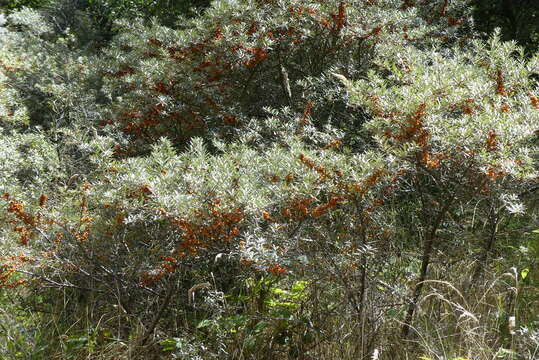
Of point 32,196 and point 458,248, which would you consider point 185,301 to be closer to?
point 32,196

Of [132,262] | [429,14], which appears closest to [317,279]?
[132,262]

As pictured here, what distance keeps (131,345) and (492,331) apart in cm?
189

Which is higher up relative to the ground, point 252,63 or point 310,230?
point 252,63

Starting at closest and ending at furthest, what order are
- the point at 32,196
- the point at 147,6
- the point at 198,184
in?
the point at 198,184, the point at 32,196, the point at 147,6

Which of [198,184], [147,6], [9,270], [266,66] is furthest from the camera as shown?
[147,6]

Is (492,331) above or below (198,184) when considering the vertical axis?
below

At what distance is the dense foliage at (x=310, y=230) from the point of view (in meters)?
2.61

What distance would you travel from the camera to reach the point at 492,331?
2686 millimetres

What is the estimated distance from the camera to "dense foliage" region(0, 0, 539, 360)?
261 cm

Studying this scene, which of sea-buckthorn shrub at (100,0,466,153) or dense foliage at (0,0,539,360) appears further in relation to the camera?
sea-buckthorn shrub at (100,0,466,153)

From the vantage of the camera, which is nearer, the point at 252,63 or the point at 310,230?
the point at 310,230

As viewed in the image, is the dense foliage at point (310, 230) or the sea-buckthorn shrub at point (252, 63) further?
the sea-buckthorn shrub at point (252, 63)

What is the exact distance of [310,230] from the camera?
3.11 metres

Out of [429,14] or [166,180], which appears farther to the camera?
[429,14]
